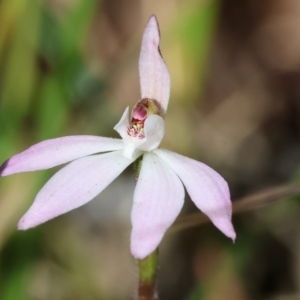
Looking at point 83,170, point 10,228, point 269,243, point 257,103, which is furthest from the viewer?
point 257,103

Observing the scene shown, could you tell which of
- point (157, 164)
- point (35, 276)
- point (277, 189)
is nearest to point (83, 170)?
point (157, 164)

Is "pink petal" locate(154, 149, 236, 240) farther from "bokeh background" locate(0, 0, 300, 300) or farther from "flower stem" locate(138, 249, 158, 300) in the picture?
"bokeh background" locate(0, 0, 300, 300)

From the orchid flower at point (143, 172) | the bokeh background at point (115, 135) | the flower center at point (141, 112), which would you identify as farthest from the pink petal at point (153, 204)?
the bokeh background at point (115, 135)

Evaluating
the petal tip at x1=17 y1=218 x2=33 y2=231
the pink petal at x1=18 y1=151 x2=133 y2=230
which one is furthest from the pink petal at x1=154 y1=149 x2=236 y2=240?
the petal tip at x1=17 y1=218 x2=33 y2=231

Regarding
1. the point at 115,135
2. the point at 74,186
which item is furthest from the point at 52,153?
the point at 115,135

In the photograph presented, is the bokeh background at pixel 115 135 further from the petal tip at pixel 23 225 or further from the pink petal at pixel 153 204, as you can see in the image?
the petal tip at pixel 23 225

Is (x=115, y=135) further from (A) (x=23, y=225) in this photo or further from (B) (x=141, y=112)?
(A) (x=23, y=225)

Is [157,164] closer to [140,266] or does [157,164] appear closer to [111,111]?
[140,266]
